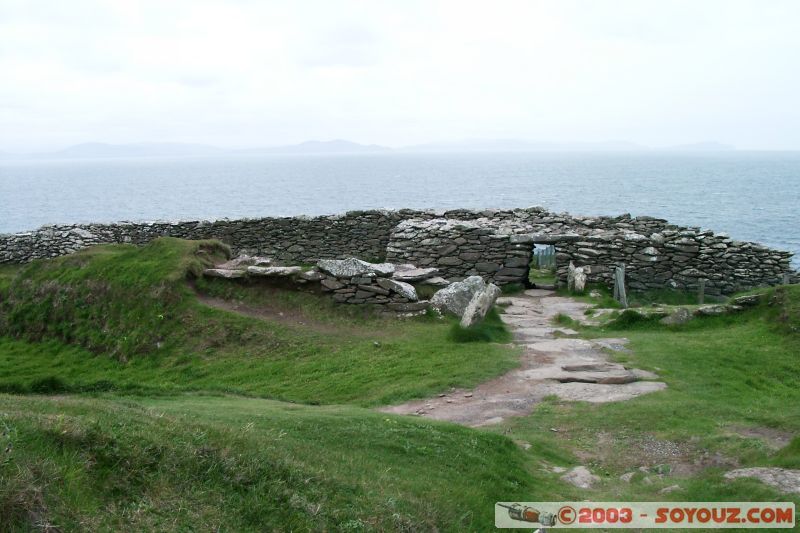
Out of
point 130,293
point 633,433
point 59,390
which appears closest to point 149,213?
point 130,293

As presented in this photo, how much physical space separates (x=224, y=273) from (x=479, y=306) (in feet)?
29.4

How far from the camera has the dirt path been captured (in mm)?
13719

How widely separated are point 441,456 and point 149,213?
308 ft

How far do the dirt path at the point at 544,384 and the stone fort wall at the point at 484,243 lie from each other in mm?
7676

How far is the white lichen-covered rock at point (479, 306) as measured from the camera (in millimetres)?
19281

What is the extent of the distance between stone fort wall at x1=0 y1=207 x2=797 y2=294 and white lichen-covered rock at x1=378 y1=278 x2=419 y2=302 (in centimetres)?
575

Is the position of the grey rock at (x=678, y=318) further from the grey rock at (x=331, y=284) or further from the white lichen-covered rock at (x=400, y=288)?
the grey rock at (x=331, y=284)

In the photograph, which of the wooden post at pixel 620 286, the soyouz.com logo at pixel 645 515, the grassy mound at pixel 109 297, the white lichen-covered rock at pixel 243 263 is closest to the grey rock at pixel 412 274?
the white lichen-covered rock at pixel 243 263

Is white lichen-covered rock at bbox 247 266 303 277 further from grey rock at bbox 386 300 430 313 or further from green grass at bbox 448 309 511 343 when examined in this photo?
green grass at bbox 448 309 511 343

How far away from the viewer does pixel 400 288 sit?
21188 millimetres

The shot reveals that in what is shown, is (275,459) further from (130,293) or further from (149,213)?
(149,213)

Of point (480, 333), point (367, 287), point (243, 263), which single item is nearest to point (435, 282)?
point (367, 287)

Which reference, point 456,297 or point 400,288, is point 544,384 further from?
point 400,288

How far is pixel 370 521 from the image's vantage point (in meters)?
6.98
